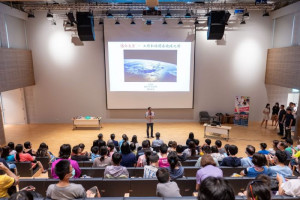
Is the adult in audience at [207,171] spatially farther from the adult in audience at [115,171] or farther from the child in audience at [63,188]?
the child in audience at [63,188]

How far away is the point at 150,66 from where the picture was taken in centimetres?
997

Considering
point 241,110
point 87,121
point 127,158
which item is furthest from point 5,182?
point 241,110

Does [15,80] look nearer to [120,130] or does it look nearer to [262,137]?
[120,130]

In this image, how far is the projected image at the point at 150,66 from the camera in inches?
389

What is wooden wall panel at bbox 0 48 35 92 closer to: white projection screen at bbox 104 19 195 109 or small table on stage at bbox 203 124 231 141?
white projection screen at bbox 104 19 195 109

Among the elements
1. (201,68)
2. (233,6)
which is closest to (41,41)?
(201,68)

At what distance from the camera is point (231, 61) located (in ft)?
33.7

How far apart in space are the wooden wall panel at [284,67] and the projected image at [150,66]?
14.9 ft

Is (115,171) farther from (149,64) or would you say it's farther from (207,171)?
(149,64)

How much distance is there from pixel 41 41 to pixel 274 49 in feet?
36.0

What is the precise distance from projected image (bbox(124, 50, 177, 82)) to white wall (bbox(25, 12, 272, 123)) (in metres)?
1.21

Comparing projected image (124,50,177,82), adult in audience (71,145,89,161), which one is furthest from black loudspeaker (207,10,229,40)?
adult in audience (71,145,89,161)

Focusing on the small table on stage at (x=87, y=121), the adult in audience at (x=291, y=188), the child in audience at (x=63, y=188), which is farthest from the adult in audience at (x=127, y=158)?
the small table on stage at (x=87, y=121)

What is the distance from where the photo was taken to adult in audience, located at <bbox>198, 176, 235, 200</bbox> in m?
1.28
